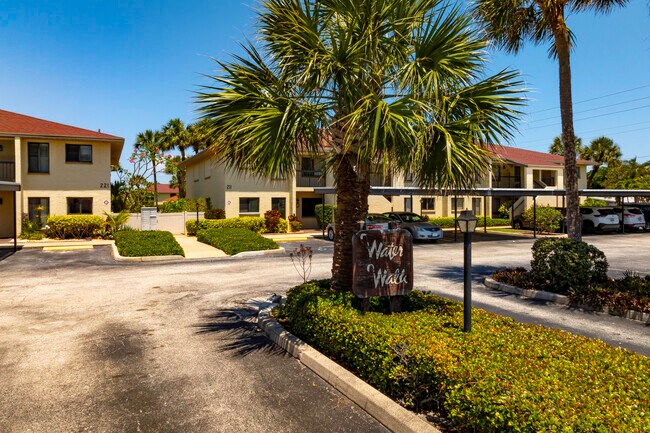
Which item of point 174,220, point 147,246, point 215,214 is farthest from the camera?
point 174,220

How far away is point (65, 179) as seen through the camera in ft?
83.5

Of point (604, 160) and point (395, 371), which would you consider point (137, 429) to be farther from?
point (604, 160)

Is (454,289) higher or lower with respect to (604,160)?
lower

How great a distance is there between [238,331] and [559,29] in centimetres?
1036

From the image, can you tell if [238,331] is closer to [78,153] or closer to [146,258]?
[146,258]

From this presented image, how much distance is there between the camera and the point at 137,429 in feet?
13.5

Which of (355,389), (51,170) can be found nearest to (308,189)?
(51,170)

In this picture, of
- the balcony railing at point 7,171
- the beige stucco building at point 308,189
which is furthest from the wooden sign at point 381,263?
the balcony railing at point 7,171

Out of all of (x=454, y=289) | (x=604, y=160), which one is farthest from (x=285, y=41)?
(x=604, y=160)

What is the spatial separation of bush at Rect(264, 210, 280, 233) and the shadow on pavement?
2004 centimetres

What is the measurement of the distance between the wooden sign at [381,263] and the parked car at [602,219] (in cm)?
2718

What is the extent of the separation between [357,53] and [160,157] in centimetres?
3802

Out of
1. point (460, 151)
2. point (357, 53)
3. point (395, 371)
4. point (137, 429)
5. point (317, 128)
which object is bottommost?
point (137, 429)

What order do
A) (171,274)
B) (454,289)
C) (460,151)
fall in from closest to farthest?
(460,151), (454,289), (171,274)
